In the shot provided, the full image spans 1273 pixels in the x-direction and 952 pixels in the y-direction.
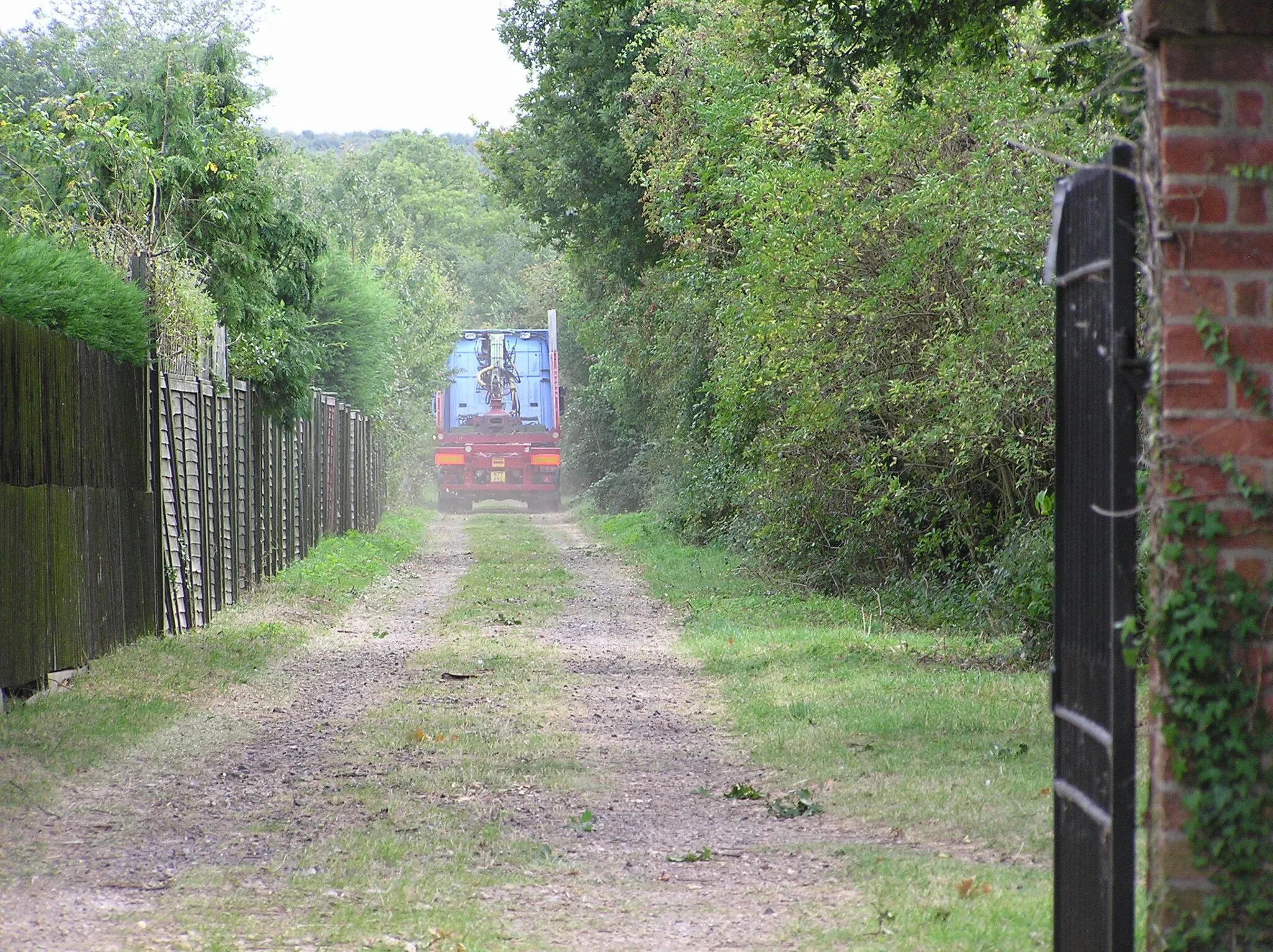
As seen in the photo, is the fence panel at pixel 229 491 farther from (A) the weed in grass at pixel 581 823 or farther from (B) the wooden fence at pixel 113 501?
(A) the weed in grass at pixel 581 823

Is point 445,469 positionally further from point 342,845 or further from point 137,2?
point 342,845

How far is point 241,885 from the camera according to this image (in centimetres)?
561

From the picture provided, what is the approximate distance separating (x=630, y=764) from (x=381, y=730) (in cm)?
176

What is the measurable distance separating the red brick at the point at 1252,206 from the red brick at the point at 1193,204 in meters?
0.03

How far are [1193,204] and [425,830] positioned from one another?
430cm

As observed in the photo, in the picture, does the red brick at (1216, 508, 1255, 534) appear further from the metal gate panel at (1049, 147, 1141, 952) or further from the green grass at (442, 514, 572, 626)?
the green grass at (442, 514, 572, 626)

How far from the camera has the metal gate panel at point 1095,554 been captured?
3475mm

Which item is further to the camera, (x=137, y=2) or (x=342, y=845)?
(x=137, y=2)

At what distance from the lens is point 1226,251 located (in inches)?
131

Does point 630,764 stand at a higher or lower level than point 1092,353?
lower

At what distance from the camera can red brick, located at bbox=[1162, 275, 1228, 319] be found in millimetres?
3312

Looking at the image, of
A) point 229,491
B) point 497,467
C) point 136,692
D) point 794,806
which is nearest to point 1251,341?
point 794,806

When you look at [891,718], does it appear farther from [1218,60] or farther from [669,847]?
[1218,60]

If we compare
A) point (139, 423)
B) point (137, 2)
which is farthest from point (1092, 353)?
point (137, 2)
